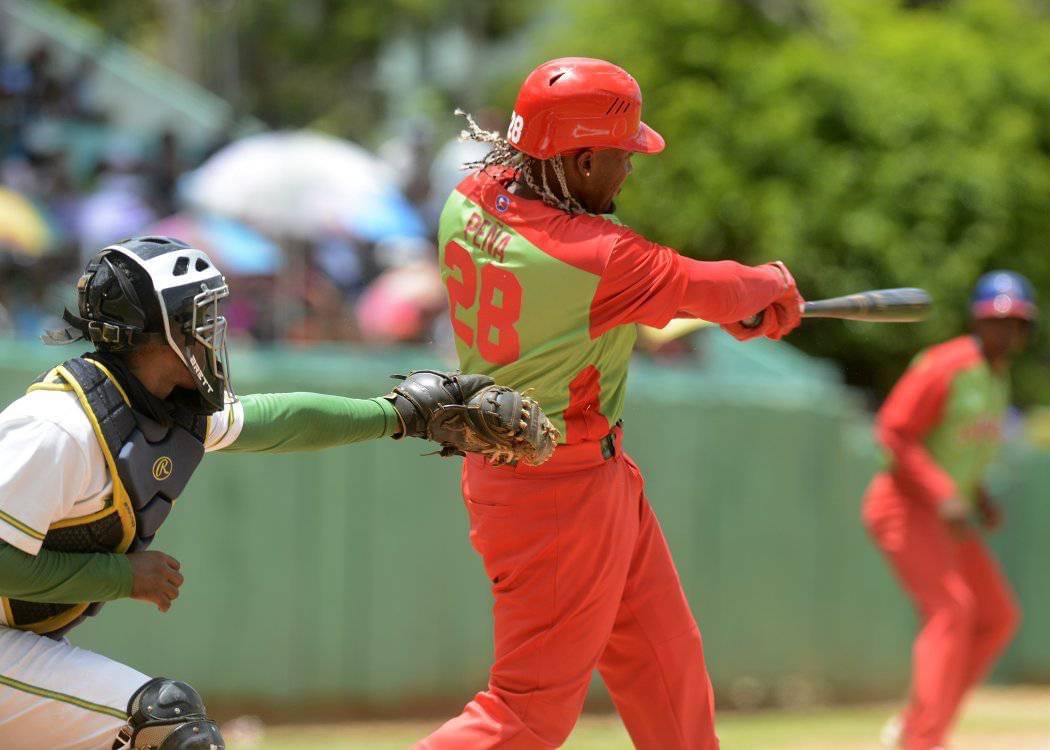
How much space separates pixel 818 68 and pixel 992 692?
7.80 m

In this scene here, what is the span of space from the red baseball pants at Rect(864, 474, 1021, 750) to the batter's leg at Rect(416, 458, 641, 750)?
3.26 m

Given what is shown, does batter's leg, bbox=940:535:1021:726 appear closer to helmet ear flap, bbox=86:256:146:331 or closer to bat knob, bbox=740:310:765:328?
bat knob, bbox=740:310:765:328

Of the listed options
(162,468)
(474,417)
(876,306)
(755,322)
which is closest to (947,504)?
(876,306)

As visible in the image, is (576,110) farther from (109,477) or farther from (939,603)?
(939,603)

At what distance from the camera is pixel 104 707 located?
3.81 m

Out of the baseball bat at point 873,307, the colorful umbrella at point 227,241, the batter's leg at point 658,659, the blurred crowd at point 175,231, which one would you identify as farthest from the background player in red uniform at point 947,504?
the colorful umbrella at point 227,241

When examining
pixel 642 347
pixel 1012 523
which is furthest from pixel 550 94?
pixel 1012 523

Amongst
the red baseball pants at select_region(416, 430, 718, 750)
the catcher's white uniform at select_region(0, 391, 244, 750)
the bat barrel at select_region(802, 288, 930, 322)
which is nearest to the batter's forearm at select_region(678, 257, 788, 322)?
the bat barrel at select_region(802, 288, 930, 322)

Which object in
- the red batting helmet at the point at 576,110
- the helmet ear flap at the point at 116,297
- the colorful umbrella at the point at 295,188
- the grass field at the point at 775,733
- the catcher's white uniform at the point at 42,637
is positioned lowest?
the grass field at the point at 775,733

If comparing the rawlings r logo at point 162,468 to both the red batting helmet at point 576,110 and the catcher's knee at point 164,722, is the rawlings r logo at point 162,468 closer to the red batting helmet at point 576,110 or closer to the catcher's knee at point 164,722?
the catcher's knee at point 164,722

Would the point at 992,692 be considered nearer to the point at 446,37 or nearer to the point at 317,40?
the point at 317,40

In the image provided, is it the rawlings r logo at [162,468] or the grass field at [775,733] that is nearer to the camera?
the rawlings r logo at [162,468]

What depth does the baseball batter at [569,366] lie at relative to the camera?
4523 mm

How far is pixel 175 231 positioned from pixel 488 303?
26.5 ft
